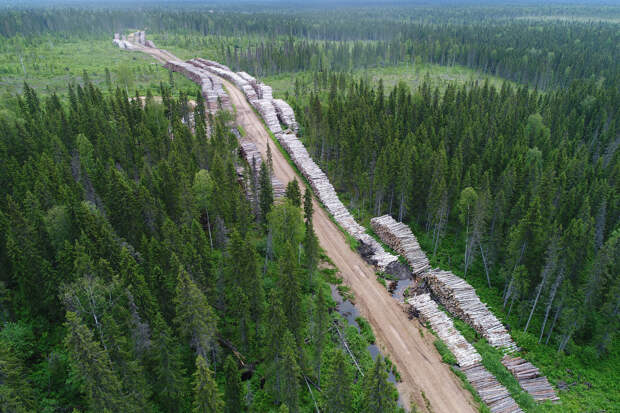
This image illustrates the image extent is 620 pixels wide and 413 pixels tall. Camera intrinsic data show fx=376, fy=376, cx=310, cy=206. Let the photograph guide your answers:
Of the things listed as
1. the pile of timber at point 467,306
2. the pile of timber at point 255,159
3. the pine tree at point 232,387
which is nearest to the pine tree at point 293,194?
the pile of timber at point 255,159

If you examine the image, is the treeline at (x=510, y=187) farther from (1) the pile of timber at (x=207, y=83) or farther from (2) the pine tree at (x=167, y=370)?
(2) the pine tree at (x=167, y=370)

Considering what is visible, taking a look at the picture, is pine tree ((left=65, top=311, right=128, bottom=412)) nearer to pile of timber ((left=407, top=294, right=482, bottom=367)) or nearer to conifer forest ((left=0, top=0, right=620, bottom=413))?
conifer forest ((left=0, top=0, right=620, bottom=413))

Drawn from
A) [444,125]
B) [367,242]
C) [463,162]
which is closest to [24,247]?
[367,242]

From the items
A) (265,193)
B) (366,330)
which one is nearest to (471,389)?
(366,330)

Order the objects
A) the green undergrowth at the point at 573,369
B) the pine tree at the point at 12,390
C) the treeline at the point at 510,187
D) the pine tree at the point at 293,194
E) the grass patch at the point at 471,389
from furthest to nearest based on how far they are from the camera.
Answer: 1. the pine tree at the point at 293,194
2. the treeline at the point at 510,187
3. the green undergrowth at the point at 573,369
4. the grass patch at the point at 471,389
5. the pine tree at the point at 12,390

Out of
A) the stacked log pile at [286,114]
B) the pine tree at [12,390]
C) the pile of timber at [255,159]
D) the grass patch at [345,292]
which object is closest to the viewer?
the pine tree at [12,390]

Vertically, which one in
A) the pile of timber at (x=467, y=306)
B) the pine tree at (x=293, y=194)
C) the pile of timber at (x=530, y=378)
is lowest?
the pile of timber at (x=530, y=378)

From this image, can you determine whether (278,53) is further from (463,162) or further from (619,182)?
(619,182)
